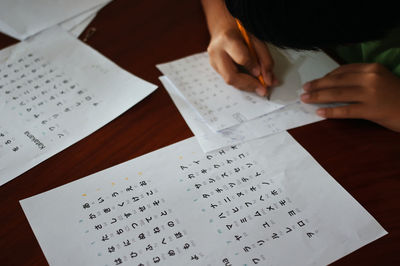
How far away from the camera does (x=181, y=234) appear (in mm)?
509

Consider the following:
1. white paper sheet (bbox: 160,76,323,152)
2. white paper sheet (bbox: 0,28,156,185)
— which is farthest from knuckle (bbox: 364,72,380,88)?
white paper sheet (bbox: 0,28,156,185)

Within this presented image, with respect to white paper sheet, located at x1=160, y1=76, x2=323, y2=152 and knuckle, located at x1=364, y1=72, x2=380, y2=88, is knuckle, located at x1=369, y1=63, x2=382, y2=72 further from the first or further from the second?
white paper sheet, located at x1=160, y1=76, x2=323, y2=152

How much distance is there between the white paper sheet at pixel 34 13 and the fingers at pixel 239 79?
381mm

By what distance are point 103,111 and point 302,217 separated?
38cm

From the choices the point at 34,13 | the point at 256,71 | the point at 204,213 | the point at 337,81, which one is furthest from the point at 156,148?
the point at 34,13

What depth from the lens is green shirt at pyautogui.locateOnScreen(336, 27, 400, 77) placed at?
0.75 meters

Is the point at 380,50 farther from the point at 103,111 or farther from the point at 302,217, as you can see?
the point at 103,111

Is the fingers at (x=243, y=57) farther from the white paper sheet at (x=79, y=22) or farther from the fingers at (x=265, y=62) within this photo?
the white paper sheet at (x=79, y=22)

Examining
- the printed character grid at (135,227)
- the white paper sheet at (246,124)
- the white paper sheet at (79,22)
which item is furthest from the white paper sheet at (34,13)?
the printed character grid at (135,227)

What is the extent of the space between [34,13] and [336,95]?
2.21 feet

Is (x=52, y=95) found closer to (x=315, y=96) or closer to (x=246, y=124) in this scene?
(x=246, y=124)

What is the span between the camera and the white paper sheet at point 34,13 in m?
0.85

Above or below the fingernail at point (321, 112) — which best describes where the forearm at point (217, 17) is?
above

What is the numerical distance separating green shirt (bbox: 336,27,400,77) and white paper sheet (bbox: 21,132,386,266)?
1.02 ft
